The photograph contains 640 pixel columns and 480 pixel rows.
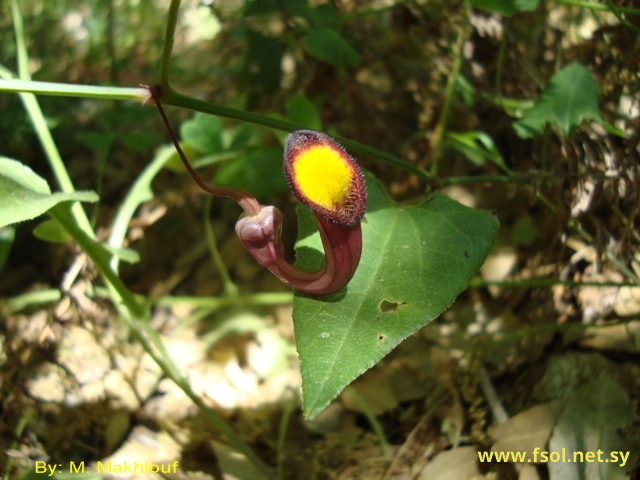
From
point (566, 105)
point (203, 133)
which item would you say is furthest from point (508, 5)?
point (203, 133)

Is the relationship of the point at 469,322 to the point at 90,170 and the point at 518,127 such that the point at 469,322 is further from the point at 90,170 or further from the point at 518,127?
the point at 90,170

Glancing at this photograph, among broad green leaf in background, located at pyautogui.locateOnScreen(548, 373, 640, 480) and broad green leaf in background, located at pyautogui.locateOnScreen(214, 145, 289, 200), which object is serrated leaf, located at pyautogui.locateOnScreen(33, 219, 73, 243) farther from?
broad green leaf in background, located at pyautogui.locateOnScreen(548, 373, 640, 480)

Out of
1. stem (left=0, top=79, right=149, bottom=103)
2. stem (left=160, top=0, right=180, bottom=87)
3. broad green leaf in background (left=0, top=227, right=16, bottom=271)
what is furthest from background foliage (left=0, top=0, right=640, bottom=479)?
stem (left=160, top=0, right=180, bottom=87)

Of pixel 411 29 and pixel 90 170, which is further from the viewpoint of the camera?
pixel 90 170

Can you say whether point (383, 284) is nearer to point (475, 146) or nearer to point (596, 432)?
point (596, 432)

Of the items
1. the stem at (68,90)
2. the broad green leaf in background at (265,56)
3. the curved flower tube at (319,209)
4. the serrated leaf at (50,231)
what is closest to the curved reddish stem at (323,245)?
the curved flower tube at (319,209)

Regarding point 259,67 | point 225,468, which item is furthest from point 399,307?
point 259,67

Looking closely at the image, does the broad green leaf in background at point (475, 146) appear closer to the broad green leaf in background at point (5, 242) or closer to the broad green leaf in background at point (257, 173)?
the broad green leaf in background at point (257, 173)
